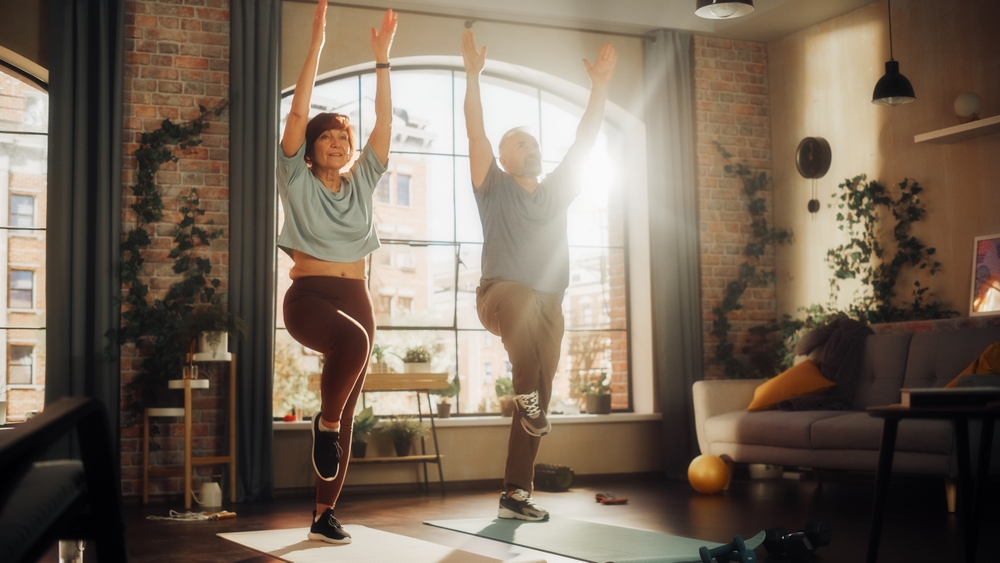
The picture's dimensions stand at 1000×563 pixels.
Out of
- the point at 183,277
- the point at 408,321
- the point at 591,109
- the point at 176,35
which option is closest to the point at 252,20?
the point at 176,35

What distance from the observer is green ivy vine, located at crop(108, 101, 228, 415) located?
561cm

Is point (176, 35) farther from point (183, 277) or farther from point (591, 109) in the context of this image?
point (591, 109)

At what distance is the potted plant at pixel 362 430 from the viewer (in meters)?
5.95

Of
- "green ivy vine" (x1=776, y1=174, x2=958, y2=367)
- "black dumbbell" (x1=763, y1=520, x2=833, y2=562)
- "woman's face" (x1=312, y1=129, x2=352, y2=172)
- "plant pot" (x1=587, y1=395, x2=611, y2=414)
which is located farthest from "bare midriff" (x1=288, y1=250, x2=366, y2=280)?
"green ivy vine" (x1=776, y1=174, x2=958, y2=367)

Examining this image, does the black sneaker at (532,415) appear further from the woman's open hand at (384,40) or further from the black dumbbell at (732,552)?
the woman's open hand at (384,40)

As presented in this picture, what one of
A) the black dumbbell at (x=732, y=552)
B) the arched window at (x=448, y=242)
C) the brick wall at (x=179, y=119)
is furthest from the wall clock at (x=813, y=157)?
the black dumbbell at (x=732, y=552)

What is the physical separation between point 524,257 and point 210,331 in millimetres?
2229

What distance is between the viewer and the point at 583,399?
7.04 metres

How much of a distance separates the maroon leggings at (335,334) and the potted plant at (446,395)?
8.64 ft

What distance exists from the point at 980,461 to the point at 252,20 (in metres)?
4.88

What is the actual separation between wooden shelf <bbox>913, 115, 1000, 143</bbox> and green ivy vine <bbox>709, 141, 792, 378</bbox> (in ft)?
4.69

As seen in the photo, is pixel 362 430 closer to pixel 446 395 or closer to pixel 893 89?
pixel 446 395

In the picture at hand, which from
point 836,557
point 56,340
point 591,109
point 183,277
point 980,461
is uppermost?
point 591,109

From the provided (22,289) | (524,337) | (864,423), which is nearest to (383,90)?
(524,337)
